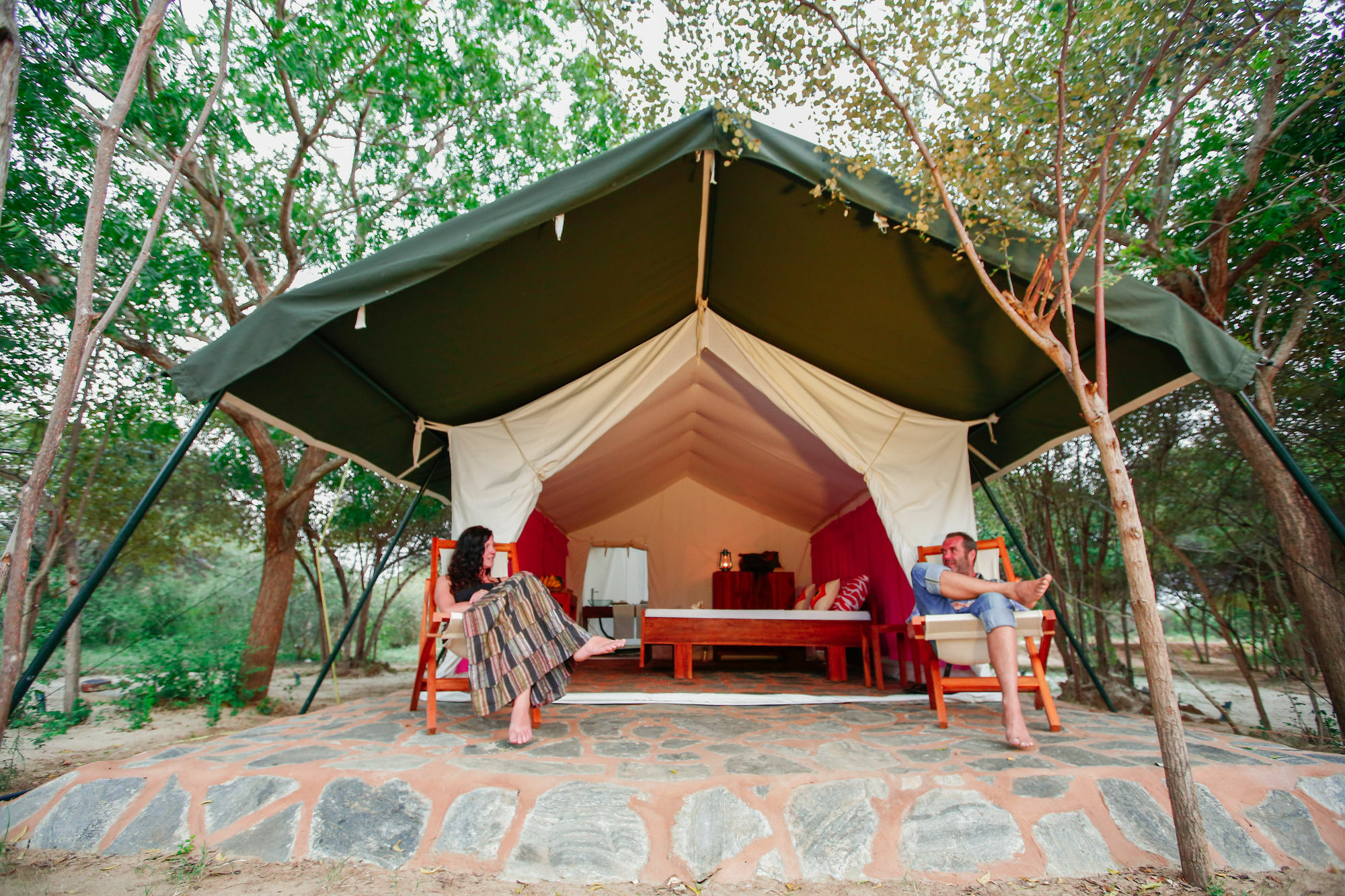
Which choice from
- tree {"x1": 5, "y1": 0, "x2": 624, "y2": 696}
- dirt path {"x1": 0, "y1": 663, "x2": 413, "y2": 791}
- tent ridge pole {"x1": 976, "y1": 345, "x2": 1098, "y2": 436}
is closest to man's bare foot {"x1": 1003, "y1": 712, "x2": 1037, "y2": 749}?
tent ridge pole {"x1": 976, "y1": 345, "x2": 1098, "y2": 436}

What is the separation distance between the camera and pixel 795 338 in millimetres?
3859

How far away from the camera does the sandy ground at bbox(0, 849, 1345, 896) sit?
170cm

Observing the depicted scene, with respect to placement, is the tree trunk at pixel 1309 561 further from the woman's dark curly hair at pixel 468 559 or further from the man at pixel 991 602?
the woman's dark curly hair at pixel 468 559

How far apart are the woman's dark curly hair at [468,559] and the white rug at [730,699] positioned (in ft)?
2.54

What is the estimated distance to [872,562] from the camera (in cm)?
538

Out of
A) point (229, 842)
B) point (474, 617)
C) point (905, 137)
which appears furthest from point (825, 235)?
point (229, 842)

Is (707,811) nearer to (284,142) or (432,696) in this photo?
(432,696)

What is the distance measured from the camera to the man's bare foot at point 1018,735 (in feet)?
7.86

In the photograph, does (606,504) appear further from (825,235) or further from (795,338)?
(825,235)

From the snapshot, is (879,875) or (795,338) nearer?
(879,875)

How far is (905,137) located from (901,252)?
1.72 ft

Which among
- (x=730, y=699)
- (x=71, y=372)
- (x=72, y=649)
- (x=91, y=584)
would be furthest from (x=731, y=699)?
(x=72, y=649)

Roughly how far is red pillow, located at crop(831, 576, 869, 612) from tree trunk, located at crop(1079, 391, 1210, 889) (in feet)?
10.1

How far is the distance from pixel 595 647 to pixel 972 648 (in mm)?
1719
